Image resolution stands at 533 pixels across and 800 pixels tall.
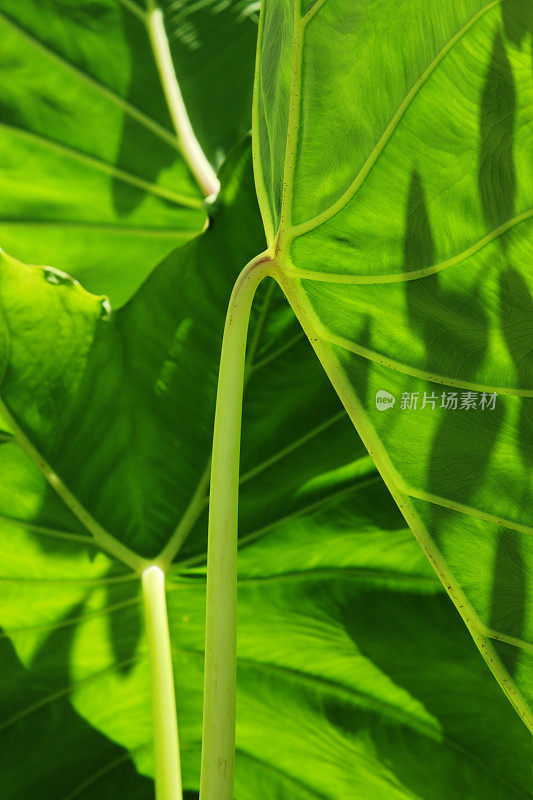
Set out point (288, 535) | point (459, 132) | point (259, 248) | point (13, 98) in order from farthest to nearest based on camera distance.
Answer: point (13, 98) → point (288, 535) → point (259, 248) → point (459, 132)

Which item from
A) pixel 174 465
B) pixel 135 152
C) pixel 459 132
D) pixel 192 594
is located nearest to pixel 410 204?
pixel 459 132

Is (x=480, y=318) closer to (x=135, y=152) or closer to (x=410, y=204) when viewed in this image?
(x=410, y=204)

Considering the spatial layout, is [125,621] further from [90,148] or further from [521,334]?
[90,148]

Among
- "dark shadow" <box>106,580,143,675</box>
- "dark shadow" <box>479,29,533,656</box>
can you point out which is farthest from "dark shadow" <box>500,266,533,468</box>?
"dark shadow" <box>106,580,143,675</box>

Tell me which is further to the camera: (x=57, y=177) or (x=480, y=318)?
(x=57, y=177)

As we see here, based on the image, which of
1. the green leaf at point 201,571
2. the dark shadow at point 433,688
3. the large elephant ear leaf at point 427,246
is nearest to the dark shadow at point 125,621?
the green leaf at point 201,571

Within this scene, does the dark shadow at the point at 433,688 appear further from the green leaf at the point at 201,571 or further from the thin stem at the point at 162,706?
the thin stem at the point at 162,706

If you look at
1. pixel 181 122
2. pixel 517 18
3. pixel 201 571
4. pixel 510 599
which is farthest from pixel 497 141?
pixel 181 122
